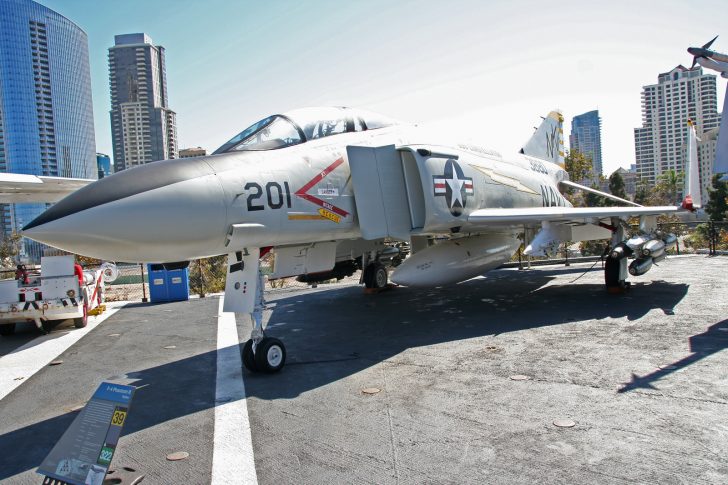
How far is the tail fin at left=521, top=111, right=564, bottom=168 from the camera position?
14.5m

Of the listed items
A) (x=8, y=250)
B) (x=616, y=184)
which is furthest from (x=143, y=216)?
(x=616, y=184)

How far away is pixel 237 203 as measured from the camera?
5.48 meters

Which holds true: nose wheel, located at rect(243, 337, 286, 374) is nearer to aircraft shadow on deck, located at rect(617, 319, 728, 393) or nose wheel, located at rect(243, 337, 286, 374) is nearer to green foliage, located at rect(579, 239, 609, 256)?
aircraft shadow on deck, located at rect(617, 319, 728, 393)

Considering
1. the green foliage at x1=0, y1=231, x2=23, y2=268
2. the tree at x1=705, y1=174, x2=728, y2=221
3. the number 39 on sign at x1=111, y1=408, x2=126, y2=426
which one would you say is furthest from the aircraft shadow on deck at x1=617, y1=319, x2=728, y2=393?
the tree at x1=705, y1=174, x2=728, y2=221

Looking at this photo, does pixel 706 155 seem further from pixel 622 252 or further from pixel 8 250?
pixel 8 250

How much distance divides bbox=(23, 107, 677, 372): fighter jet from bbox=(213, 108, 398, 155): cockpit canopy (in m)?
0.02

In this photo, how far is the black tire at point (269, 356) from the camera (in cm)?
596

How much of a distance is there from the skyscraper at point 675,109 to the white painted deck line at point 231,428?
542 ft

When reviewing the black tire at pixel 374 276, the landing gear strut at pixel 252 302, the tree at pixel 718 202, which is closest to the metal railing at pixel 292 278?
the black tire at pixel 374 276

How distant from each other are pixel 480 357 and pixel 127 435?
157 inches

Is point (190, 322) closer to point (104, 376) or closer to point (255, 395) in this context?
point (104, 376)

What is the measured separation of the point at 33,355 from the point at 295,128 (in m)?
5.45

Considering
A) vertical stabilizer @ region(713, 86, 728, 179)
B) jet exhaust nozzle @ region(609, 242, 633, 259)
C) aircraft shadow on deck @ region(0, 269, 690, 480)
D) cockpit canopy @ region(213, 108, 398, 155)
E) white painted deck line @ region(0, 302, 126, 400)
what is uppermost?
cockpit canopy @ region(213, 108, 398, 155)

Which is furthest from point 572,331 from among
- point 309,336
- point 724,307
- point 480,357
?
point 309,336
